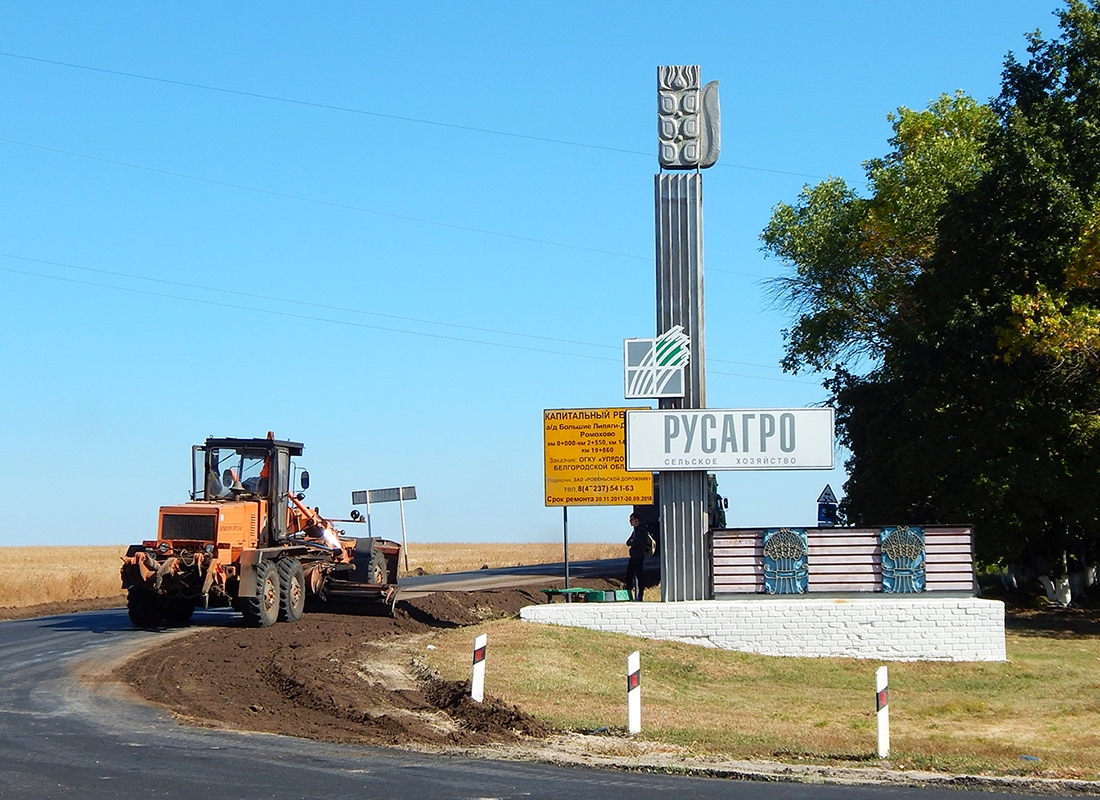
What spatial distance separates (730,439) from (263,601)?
8.11 metres

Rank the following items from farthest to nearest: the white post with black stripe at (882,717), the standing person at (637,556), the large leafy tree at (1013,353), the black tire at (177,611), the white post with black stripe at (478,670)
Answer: the large leafy tree at (1013,353)
the standing person at (637,556)
the black tire at (177,611)
the white post with black stripe at (478,670)
the white post with black stripe at (882,717)

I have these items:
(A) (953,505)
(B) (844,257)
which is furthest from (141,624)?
(B) (844,257)

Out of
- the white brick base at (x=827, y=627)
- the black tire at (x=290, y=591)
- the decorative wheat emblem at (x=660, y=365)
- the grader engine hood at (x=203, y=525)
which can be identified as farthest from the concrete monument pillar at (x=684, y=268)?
the grader engine hood at (x=203, y=525)

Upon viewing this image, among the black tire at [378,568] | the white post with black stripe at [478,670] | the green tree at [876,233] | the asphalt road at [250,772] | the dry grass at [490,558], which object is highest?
the green tree at [876,233]

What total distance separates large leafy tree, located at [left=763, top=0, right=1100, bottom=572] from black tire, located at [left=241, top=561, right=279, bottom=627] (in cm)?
1597

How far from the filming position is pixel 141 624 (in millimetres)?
A: 21875

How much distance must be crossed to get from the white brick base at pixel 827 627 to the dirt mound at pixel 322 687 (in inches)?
149

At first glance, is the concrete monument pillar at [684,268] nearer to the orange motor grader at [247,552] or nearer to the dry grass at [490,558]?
the orange motor grader at [247,552]

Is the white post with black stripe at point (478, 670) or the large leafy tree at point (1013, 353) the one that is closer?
the white post with black stripe at point (478, 670)

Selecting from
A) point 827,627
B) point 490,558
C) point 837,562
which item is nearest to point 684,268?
point 837,562

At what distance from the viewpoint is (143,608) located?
71.2ft

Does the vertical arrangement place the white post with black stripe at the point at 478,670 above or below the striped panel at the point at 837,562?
below

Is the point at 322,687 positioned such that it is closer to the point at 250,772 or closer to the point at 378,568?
the point at 250,772

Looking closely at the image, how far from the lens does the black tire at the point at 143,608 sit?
70.9 ft
